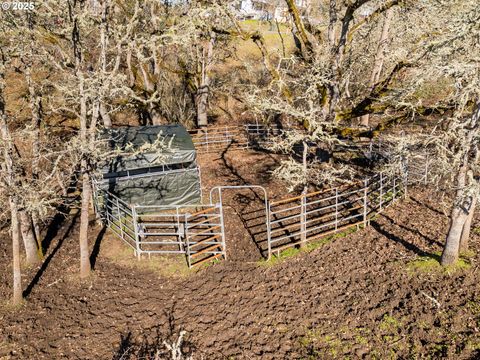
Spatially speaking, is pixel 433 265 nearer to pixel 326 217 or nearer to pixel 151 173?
pixel 326 217

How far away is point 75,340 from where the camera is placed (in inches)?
318

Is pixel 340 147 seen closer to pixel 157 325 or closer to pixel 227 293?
pixel 227 293

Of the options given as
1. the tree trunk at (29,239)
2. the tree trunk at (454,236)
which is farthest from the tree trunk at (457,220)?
the tree trunk at (29,239)

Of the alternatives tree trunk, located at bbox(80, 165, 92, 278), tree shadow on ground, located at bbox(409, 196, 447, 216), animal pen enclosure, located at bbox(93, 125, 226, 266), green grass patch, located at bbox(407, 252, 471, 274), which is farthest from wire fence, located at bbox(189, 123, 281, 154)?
green grass patch, located at bbox(407, 252, 471, 274)

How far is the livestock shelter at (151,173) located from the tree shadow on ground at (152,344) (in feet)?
21.9

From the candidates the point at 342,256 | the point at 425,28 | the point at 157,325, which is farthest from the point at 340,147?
the point at 157,325

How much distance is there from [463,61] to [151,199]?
11347 millimetres

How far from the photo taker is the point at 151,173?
557 inches

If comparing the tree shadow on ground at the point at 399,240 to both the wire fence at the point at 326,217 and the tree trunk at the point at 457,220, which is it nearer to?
the wire fence at the point at 326,217

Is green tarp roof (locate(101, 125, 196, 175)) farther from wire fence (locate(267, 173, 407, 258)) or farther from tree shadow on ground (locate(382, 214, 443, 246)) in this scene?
tree shadow on ground (locate(382, 214, 443, 246))

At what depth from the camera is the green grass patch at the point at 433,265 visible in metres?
8.25

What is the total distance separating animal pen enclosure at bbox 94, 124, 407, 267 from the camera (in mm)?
10422

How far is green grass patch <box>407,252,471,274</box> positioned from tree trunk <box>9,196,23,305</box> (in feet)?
31.4

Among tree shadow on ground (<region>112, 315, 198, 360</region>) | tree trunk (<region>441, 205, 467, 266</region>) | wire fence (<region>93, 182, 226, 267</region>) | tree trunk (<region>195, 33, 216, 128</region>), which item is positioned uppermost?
tree trunk (<region>195, 33, 216, 128</region>)
